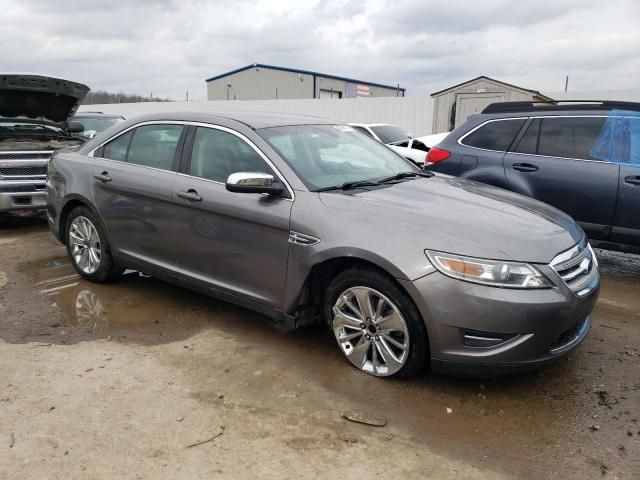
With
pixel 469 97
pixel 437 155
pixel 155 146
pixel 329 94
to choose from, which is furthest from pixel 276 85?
pixel 155 146

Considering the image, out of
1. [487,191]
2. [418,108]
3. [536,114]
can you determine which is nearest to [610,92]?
[418,108]

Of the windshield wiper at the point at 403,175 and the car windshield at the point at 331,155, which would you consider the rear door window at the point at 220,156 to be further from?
the windshield wiper at the point at 403,175

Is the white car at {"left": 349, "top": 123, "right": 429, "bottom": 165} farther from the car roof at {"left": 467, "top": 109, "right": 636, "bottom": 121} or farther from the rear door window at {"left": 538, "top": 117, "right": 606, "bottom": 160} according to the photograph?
the rear door window at {"left": 538, "top": 117, "right": 606, "bottom": 160}

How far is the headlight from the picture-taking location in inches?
113

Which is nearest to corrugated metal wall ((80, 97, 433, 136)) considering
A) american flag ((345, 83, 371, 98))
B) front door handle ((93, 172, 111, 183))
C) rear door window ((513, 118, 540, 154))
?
rear door window ((513, 118, 540, 154))

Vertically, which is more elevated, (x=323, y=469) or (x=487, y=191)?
(x=487, y=191)

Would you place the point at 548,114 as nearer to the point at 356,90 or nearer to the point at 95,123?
the point at 95,123

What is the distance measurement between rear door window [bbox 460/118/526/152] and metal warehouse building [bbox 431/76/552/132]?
10.8 m

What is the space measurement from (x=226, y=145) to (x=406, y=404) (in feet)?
7.26

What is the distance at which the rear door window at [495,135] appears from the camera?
5.61m

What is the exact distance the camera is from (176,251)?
13.6 feet

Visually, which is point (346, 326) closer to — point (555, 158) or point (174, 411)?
point (174, 411)

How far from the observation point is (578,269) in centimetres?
321

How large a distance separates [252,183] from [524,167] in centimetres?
321
